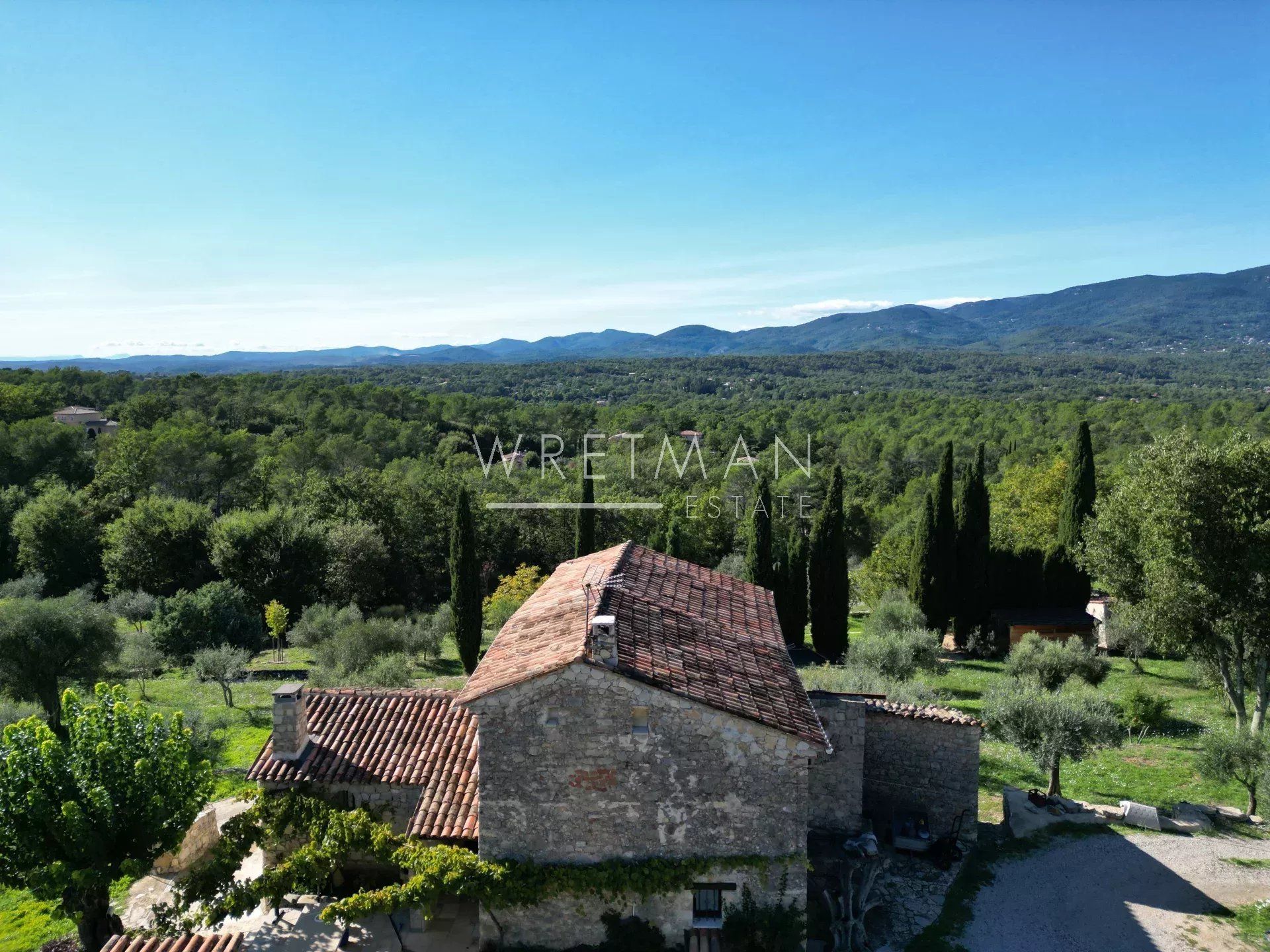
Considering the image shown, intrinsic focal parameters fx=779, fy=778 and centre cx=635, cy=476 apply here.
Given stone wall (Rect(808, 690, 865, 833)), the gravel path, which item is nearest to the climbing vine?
stone wall (Rect(808, 690, 865, 833))

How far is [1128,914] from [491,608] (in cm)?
2301

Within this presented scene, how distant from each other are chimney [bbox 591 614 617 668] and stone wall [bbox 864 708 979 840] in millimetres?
6277

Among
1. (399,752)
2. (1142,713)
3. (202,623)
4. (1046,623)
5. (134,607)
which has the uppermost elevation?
(399,752)

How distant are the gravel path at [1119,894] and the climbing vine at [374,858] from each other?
14.3ft

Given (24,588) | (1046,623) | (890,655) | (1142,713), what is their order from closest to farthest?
1. (1142,713)
2. (890,655)
3. (1046,623)
4. (24,588)

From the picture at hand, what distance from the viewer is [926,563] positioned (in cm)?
2983

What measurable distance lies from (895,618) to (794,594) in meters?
3.79

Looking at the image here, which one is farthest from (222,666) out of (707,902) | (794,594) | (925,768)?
(925,768)

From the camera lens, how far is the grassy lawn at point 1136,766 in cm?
1555

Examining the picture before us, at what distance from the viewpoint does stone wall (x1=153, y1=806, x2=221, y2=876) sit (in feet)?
40.4

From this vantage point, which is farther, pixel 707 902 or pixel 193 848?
pixel 193 848

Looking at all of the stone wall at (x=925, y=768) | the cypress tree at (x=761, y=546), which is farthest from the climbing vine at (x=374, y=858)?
the cypress tree at (x=761, y=546)

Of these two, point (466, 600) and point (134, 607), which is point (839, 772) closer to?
point (466, 600)

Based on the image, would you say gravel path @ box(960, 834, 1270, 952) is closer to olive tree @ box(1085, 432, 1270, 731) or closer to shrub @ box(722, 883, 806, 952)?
shrub @ box(722, 883, 806, 952)
